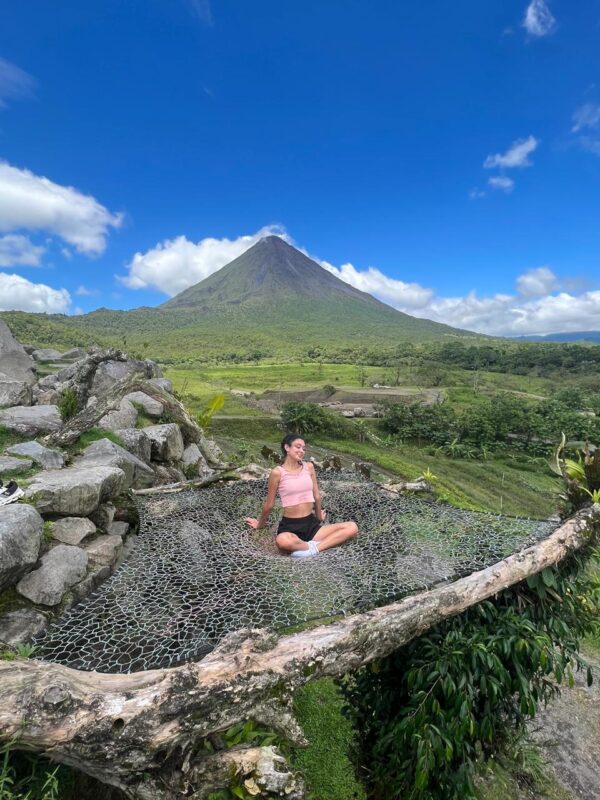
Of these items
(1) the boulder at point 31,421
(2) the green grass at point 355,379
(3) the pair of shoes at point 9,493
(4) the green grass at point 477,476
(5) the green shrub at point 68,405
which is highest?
(5) the green shrub at point 68,405

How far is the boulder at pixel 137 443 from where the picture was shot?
7.30 meters

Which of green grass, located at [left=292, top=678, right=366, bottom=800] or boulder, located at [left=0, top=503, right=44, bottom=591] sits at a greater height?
boulder, located at [left=0, top=503, right=44, bottom=591]

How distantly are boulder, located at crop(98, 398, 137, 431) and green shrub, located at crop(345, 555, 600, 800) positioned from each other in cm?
628

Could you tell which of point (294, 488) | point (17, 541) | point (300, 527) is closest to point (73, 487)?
point (17, 541)

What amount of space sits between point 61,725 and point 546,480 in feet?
108

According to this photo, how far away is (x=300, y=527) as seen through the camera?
4.77 meters

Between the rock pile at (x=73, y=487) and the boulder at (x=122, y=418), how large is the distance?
0.07 feet

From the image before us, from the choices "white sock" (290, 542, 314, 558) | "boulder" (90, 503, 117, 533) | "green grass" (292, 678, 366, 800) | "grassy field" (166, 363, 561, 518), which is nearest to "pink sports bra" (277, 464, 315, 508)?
"white sock" (290, 542, 314, 558)

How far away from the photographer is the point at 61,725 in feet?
7.02

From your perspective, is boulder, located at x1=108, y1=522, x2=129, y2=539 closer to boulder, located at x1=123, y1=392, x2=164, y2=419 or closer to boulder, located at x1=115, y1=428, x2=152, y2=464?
boulder, located at x1=115, y1=428, x2=152, y2=464

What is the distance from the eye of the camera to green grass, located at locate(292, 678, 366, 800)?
4516 mm

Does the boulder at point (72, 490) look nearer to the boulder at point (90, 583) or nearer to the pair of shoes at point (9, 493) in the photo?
the pair of shoes at point (9, 493)

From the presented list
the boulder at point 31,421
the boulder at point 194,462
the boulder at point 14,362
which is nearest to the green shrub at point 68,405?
the boulder at point 31,421

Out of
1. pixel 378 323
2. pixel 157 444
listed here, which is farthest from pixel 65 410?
pixel 378 323
